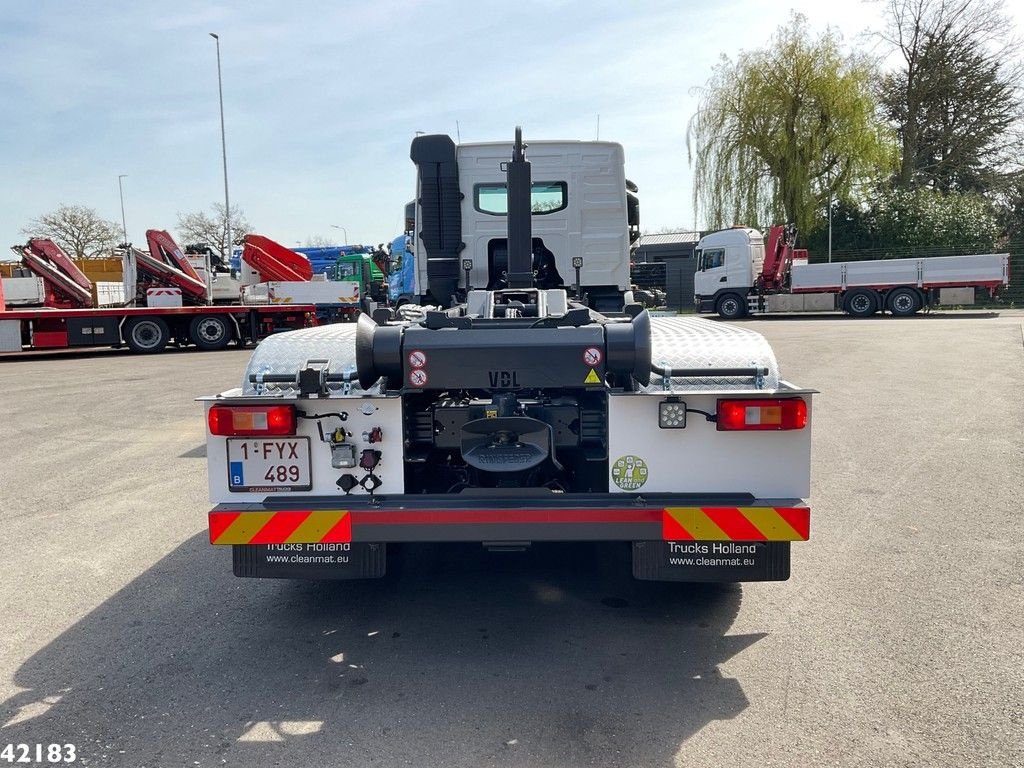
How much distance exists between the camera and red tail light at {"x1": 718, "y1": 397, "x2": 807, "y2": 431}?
328 centimetres

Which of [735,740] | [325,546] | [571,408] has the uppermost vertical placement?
[571,408]

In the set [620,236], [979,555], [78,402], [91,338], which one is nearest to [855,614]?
[979,555]

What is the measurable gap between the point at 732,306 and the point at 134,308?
21177 mm

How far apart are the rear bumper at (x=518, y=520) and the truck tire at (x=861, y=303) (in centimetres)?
2869

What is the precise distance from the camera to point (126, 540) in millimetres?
5094

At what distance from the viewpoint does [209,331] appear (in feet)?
69.5

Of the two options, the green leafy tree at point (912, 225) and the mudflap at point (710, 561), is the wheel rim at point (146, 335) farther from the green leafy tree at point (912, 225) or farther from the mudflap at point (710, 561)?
the green leafy tree at point (912, 225)

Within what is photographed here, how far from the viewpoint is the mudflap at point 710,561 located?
331cm

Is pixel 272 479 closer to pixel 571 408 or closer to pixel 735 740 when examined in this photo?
pixel 571 408

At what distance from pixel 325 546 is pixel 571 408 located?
1209 millimetres

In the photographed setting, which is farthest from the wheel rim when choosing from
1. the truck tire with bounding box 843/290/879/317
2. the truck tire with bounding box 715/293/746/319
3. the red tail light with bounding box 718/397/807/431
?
Answer: the truck tire with bounding box 843/290/879/317

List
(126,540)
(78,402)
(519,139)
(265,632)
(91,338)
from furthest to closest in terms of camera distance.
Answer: (91,338), (78,402), (126,540), (519,139), (265,632)

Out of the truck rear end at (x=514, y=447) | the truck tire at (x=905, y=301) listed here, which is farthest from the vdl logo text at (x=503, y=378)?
the truck tire at (x=905, y=301)

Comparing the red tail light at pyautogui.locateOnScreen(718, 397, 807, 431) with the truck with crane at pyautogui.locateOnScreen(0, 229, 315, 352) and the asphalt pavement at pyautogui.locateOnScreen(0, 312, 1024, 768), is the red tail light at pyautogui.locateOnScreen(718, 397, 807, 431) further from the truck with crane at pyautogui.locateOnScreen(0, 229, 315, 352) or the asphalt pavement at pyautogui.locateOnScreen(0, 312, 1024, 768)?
the truck with crane at pyautogui.locateOnScreen(0, 229, 315, 352)
